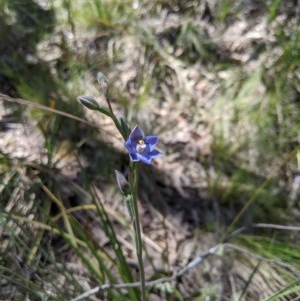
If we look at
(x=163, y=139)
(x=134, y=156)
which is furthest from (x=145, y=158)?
(x=163, y=139)

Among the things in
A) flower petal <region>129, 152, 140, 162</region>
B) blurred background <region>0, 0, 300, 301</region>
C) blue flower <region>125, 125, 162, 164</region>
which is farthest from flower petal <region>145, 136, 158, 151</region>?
blurred background <region>0, 0, 300, 301</region>

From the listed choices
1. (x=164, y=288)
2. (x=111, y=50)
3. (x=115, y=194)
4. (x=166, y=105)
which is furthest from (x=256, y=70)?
(x=164, y=288)

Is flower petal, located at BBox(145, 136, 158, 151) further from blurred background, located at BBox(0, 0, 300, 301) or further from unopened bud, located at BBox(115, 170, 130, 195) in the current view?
blurred background, located at BBox(0, 0, 300, 301)

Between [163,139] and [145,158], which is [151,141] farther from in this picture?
[163,139]

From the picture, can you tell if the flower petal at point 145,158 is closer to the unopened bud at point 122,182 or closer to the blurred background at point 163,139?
the unopened bud at point 122,182

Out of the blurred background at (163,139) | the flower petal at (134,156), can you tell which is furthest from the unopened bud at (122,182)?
the blurred background at (163,139)

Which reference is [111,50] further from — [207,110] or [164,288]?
[164,288]
